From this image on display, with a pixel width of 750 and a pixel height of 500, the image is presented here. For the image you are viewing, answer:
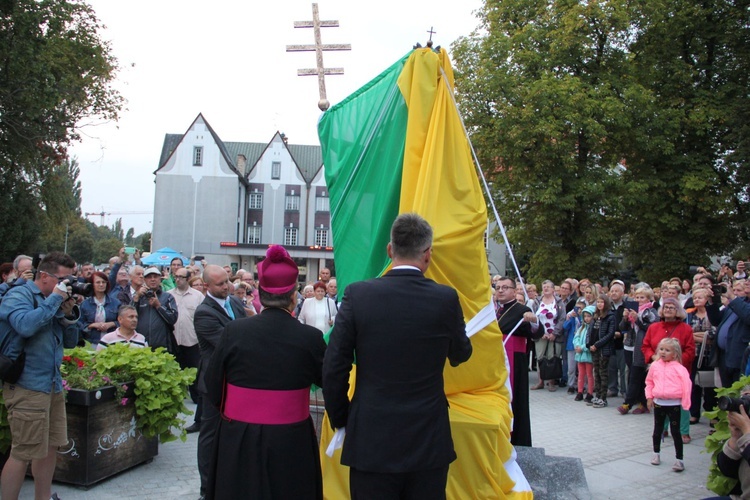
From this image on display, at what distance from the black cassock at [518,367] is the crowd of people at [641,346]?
10mm

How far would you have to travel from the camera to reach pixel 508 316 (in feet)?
21.1

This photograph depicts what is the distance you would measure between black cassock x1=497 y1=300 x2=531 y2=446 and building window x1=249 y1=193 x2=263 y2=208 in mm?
49501

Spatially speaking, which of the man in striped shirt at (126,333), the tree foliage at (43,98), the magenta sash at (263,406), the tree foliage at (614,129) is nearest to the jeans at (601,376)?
the man in striped shirt at (126,333)

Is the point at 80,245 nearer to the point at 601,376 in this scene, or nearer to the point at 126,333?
Result: the point at 126,333

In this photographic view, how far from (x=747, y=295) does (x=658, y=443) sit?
2.16 m

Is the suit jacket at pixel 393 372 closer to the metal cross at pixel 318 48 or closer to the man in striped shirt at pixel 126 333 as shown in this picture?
the metal cross at pixel 318 48

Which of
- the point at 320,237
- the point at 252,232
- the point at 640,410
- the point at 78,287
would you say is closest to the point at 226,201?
the point at 252,232

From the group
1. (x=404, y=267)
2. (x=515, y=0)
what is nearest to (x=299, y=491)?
(x=404, y=267)

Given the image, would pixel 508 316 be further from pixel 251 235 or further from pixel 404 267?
pixel 251 235

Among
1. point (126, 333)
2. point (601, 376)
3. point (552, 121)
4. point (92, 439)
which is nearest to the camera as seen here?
point (92, 439)

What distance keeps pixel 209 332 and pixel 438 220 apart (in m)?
2.42

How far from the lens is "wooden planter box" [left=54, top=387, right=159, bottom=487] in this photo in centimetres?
555

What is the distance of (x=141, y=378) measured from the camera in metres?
6.14

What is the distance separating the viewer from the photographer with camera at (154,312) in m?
8.05
